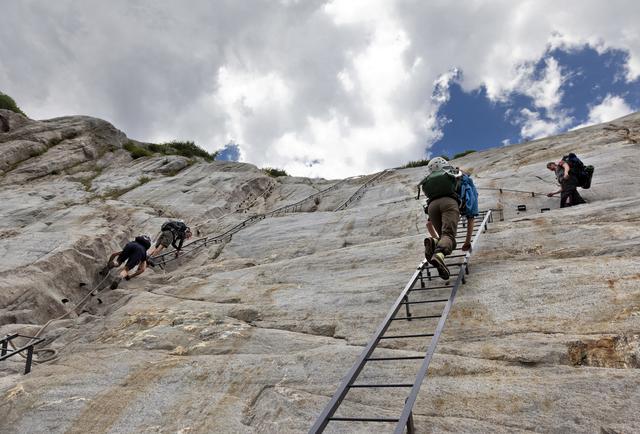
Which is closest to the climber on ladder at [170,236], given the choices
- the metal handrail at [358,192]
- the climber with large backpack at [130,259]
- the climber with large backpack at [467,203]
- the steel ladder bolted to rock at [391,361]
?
the climber with large backpack at [130,259]

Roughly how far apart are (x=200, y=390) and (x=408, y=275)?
15.0ft

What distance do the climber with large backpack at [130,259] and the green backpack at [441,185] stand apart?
977 cm

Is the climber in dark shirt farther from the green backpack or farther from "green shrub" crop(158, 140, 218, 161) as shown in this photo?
"green shrub" crop(158, 140, 218, 161)

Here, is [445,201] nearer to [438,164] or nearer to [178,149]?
[438,164]

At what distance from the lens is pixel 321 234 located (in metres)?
15.5

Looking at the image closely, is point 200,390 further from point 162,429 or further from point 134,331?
point 134,331

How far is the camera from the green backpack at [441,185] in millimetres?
8406

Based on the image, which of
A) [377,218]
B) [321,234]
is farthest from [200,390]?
[377,218]

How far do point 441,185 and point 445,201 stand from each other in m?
0.30

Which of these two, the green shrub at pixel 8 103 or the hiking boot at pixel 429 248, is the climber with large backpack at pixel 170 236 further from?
the green shrub at pixel 8 103

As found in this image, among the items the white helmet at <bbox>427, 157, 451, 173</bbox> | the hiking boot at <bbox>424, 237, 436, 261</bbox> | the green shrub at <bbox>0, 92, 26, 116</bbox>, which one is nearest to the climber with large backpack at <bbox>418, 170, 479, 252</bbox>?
the white helmet at <bbox>427, 157, 451, 173</bbox>

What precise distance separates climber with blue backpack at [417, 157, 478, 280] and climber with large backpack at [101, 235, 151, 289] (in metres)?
9.67

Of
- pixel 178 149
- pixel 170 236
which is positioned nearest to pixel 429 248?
A: pixel 170 236

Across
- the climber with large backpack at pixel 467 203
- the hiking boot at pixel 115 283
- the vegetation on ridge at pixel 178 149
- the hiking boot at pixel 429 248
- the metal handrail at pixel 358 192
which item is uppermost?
the vegetation on ridge at pixel 178 149
